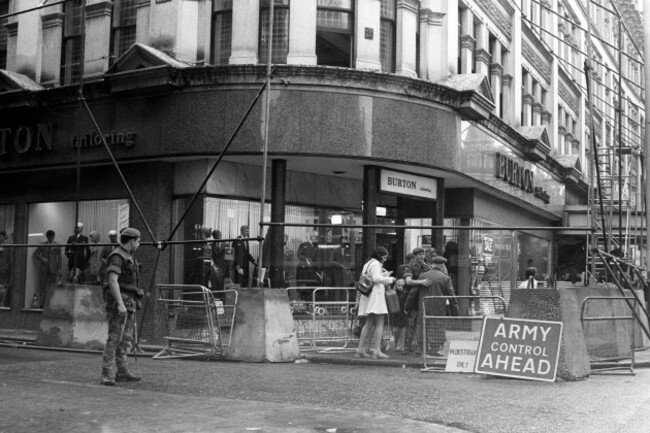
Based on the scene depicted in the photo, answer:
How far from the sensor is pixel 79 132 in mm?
20453

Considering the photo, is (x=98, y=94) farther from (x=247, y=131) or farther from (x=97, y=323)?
(x=97, y=323)

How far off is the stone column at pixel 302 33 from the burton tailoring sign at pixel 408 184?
9.83 feet

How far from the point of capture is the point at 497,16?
1072 inches

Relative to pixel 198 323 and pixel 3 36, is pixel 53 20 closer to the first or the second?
pixel 3 36

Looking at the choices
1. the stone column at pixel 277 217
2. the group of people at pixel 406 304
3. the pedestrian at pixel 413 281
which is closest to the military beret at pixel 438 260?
the group of people at pixel 406 304

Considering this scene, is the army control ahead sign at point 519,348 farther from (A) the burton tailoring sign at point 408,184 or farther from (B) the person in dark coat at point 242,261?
(A) the burton tailoring sign at point 408,184

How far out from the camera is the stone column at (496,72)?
2691 centimetres

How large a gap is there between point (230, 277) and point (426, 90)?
5741 millimetres

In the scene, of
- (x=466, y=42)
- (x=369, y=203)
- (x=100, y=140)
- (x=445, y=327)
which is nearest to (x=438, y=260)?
(x=445, y=327)

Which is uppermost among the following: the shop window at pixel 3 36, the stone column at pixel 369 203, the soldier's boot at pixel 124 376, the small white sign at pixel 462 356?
the shop window at pixel 3 36

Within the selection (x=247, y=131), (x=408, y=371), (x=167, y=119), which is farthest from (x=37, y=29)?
(x=408, y=371)

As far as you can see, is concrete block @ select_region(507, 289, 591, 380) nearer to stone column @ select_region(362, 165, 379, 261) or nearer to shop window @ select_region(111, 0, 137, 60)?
stone column @ select_region(362, 165, 379, 261)

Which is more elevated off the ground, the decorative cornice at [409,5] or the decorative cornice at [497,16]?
the decorative cornice at [497,16]

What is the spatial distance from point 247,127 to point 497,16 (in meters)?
11.7
